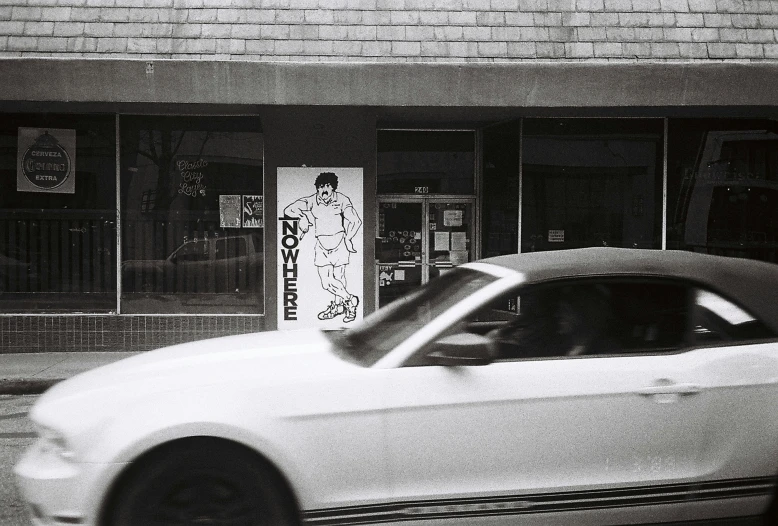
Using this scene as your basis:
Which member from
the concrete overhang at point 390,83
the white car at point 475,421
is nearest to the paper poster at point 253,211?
the concrete overhang at point 390,83

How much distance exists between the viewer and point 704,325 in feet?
13.2

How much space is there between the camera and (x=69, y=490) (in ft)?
11.6

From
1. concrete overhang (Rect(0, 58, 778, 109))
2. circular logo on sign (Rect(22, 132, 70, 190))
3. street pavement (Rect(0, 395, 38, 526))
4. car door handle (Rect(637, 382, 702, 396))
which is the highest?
concrete overhang (Rect(0, 58, 778, 109))

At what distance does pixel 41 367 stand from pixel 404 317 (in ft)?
23.3

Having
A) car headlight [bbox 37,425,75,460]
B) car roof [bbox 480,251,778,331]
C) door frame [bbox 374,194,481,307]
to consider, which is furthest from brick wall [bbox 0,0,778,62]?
car headlight [bbox 37,425,75,460]

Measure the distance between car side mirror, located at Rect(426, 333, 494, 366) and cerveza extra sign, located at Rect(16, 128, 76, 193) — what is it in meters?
9.02

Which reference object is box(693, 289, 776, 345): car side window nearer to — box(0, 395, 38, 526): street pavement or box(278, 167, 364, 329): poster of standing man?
box(0, 395, 38, 526): street pavement

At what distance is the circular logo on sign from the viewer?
1127 cm

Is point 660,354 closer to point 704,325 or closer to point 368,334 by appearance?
point 704,325

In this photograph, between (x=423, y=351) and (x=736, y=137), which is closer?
(x=423, y=351)

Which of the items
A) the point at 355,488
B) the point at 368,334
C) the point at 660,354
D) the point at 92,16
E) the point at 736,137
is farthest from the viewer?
the point at 736,137

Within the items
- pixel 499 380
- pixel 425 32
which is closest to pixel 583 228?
pixel 425 32

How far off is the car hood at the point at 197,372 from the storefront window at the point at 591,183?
7.93 meters

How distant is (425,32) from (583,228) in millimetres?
3707
